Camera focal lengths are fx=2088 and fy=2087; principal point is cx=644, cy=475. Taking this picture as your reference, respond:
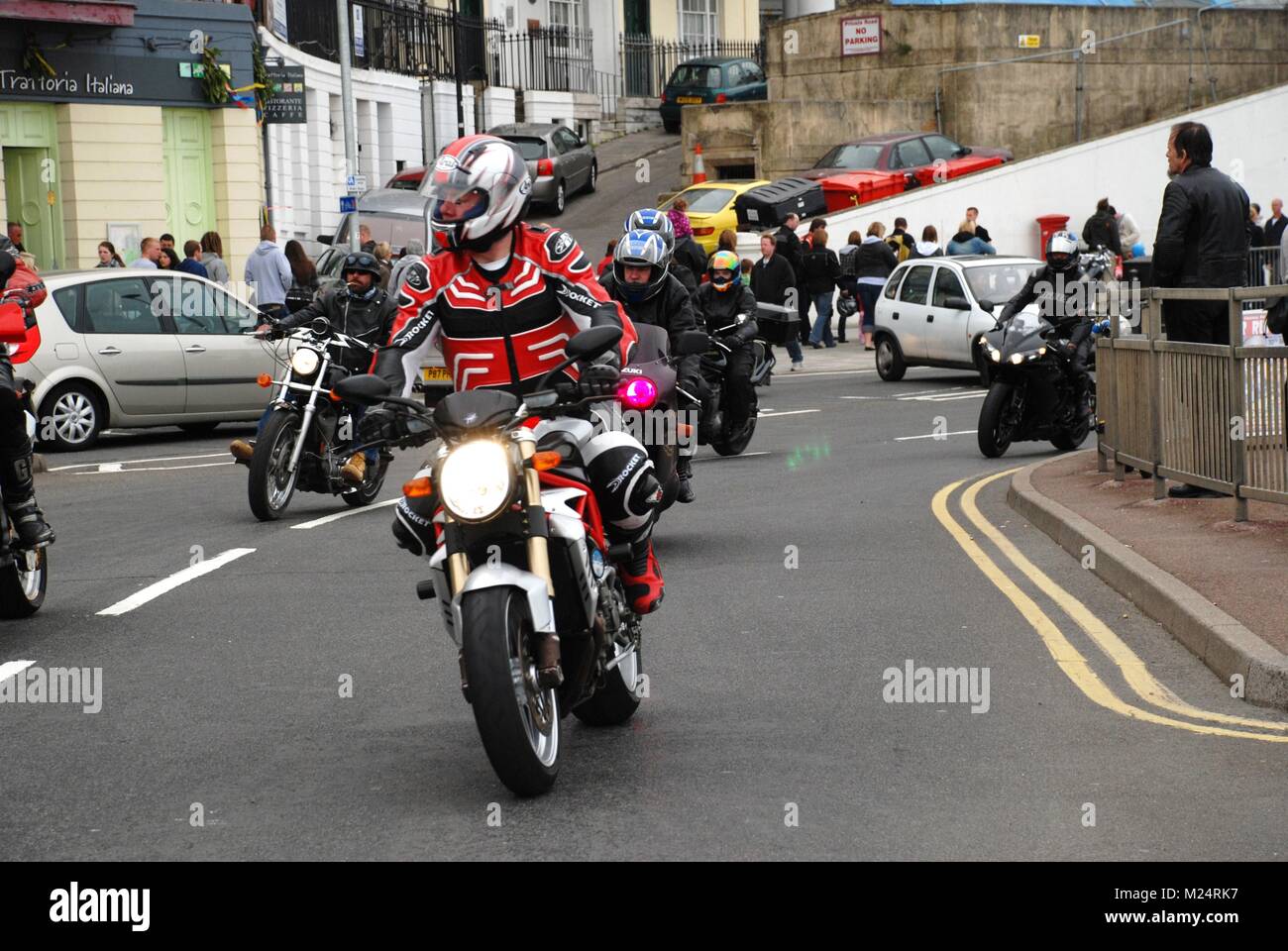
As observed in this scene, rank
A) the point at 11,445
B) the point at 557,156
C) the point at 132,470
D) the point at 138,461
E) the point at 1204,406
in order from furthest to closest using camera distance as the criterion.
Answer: the point at 557,156, the point at 138,461, the point at 132,470, the point at 1204,406, the point at 11,445

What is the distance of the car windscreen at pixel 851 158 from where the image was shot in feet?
126

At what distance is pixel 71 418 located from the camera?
18922 mm

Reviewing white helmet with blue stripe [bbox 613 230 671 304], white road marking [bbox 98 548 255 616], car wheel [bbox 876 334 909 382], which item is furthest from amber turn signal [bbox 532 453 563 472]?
car wheel [bbox 876 334 909 382]

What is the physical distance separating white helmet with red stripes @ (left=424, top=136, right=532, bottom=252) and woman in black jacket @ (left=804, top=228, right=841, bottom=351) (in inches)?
935

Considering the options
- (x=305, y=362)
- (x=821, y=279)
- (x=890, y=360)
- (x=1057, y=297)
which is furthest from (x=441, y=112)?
(x=305, y=362)

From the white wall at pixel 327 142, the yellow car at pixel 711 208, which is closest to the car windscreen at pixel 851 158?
the yellow car at pixel 711 208

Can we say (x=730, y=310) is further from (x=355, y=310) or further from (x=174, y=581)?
(x=174, y=581)

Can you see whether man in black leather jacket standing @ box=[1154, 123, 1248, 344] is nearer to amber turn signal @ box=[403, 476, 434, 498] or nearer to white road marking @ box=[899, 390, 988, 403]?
amber turn signal @ box=[403, 476, 434, 498]

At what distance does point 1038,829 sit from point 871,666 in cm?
259

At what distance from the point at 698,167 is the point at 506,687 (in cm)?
3796

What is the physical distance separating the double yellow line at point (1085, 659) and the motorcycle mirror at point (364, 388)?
9.67ft

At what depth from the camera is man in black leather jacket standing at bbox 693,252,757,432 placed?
16172 millimetres

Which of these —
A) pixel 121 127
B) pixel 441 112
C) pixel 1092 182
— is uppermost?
pixel 441 112
